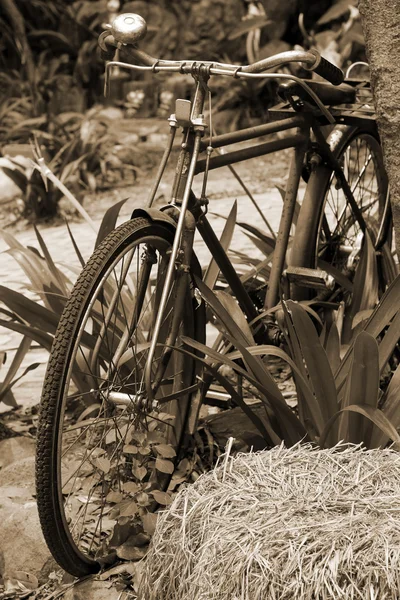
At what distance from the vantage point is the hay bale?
1.88m

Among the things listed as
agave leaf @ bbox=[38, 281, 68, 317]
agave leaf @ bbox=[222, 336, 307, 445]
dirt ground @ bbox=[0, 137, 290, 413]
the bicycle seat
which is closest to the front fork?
agave leaf @ bbox=[222, 336, 307, 445]

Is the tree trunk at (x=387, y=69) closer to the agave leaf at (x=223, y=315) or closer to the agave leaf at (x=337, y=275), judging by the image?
the agave leaf at (x=223, y=315)

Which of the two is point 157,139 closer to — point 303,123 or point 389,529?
point 303,123

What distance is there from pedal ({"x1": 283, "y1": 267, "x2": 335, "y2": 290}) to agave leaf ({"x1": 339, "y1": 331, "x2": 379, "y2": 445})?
2.92 ft

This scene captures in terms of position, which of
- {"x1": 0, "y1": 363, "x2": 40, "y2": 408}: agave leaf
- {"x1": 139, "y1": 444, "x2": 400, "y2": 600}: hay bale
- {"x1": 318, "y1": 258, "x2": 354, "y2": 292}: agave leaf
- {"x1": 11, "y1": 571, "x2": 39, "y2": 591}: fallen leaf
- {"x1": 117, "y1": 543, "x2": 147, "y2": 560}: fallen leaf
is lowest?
{"x1": 11, "y1": 571, "x2": 39, "y2": 591}: fallen leaf

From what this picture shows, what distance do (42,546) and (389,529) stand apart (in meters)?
1.18

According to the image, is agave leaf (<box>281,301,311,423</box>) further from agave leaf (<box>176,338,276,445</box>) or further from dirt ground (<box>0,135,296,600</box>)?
dirt ground (<box>0,135,296,600</box>)

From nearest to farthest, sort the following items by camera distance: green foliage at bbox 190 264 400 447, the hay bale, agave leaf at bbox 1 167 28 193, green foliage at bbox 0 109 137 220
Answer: the hay bale → green foliage at bbox 190 264 400 447 → agave leaf at bbox 1 167 28 193 → green foliage at bbox 0 109 137 220

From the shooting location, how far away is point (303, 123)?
3.25 meters

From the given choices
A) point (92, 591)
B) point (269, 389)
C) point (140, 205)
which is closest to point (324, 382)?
point (269, 389)

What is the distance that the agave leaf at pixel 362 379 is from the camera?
2.40 m

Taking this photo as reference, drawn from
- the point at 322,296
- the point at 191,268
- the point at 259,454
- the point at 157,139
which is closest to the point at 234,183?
the point at 157,139

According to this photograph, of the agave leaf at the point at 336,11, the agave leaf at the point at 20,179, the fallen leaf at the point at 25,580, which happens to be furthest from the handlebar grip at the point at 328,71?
the agave leaf at the point at 336,11

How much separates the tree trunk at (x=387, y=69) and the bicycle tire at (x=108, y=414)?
0.64 meters
